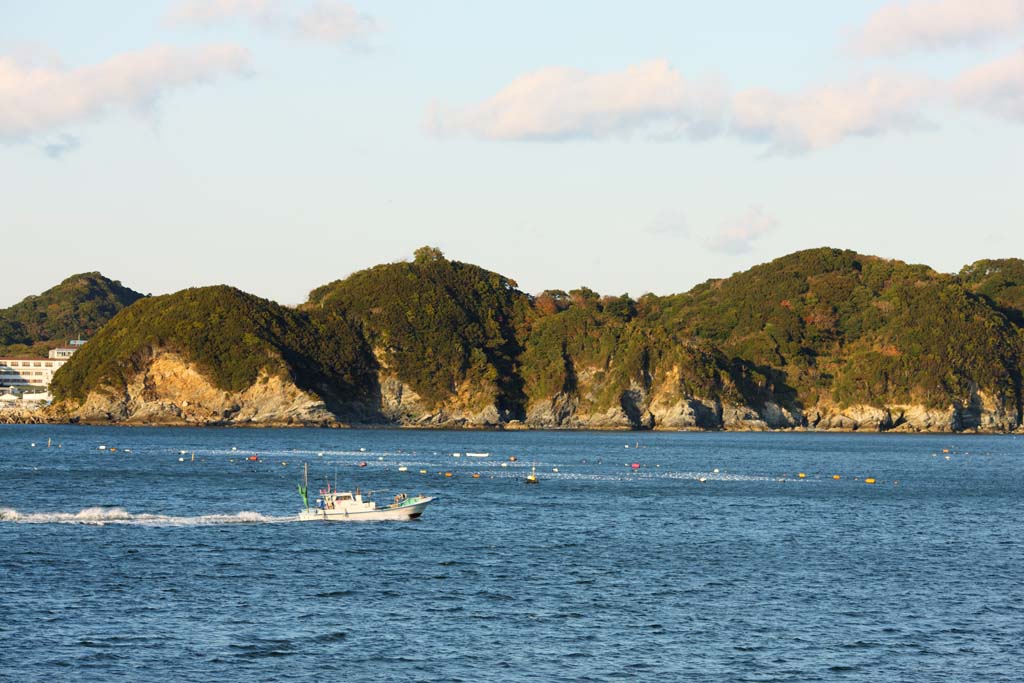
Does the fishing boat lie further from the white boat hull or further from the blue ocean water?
the blue ocean water

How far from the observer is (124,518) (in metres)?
68.9

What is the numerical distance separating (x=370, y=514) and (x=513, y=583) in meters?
20.6

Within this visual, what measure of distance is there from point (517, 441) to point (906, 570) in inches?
5378

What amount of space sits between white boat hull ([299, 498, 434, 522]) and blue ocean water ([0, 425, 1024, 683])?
34.2 inches

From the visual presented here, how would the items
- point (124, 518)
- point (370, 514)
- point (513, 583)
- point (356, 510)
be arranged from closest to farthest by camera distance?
point (513, 583)
point (124, 518)
point (356, 510)
point (370, 514)

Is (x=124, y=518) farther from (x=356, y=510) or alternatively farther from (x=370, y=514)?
(x=370, y=514)

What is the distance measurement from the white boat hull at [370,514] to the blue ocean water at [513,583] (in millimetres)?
869

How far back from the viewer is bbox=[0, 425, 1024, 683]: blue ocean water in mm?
37500

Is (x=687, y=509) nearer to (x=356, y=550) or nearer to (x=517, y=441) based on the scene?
(x=356, y=550)

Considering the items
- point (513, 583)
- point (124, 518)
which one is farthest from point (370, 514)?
point (513, 583)

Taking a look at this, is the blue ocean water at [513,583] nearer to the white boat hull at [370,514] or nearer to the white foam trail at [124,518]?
the white foam trail at [124,518]

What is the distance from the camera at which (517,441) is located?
191750 mm

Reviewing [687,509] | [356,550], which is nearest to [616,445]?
[687,509]

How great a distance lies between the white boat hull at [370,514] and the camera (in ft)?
227
